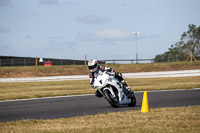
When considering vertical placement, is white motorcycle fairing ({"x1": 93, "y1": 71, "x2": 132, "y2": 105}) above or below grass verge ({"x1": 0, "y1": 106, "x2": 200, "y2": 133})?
above

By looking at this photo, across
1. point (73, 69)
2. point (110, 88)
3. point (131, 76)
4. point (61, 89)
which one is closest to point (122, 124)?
point (110, 88)

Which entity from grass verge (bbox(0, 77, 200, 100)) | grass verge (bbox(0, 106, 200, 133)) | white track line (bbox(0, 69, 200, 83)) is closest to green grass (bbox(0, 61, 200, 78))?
white track line (bbox(0, 69, 200, 83))

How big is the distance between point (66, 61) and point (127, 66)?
1469cm

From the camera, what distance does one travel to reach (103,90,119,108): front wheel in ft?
38.3

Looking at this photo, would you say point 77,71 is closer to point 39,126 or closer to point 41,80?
point 41,80

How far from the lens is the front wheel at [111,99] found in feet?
38.3

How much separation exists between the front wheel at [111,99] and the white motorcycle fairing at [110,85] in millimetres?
30

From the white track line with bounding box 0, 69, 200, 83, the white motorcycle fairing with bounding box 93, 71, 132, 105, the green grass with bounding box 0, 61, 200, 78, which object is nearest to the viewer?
the white motorcycle fairing with bounding box 93, 71, 132, 105

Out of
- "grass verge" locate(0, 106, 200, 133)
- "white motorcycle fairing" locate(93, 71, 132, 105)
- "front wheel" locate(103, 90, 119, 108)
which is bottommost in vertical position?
"grass verge" locate(0, 106, 200, 133)

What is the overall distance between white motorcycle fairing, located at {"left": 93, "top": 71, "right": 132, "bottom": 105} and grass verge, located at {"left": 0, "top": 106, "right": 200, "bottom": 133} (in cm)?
151

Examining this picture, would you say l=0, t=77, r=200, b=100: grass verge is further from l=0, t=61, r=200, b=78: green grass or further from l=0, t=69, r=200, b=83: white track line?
l=0, t=61, r=200, b=78: green grass

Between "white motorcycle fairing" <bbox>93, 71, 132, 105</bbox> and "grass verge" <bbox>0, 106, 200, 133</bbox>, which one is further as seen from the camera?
"white motorcycle fairing" <bbox>93, 71, 132, 105</bbox>

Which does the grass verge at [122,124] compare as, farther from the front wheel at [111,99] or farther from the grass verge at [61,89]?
the grass verge at [61,89]

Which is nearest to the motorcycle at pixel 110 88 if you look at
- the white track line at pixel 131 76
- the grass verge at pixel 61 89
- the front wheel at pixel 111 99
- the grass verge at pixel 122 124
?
the front wheel at pixel 111 99
